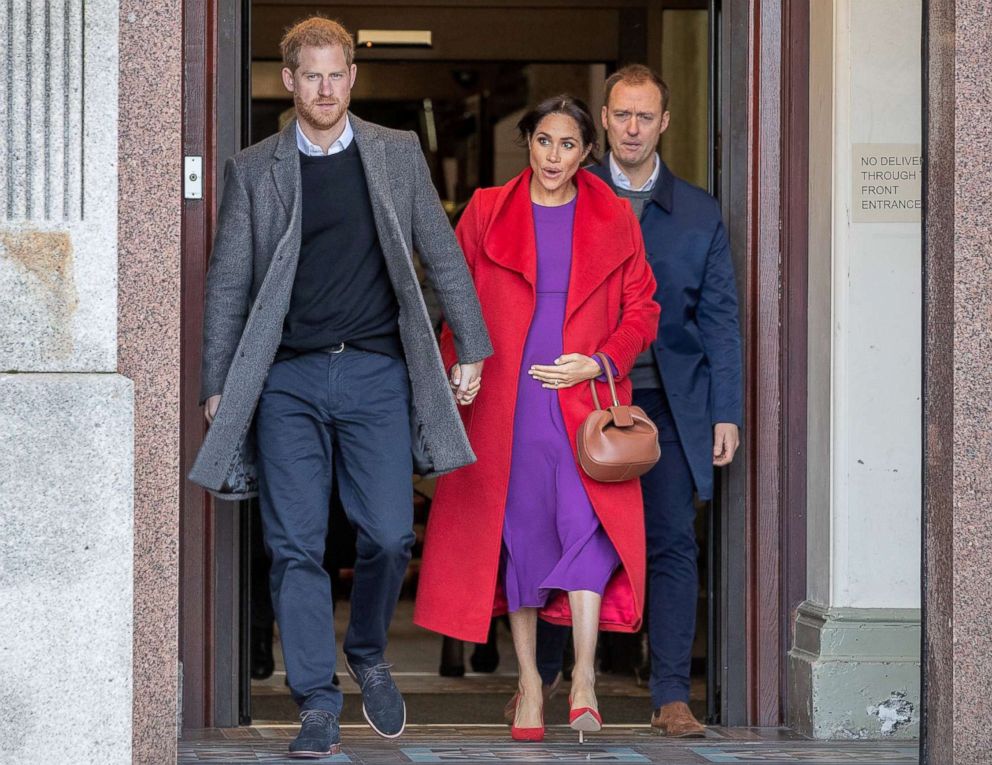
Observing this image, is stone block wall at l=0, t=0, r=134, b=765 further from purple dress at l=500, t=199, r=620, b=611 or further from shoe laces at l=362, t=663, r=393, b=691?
purple dress at l=500, t=199, r=620, b=611

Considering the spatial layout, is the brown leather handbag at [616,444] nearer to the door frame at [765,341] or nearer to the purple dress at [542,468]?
the purple dress at [542,468]

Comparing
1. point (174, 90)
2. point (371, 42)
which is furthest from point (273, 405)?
point (371, 42)

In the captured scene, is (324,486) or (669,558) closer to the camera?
(324,486)

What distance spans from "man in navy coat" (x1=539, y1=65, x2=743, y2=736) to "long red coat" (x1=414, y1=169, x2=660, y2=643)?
0.28 meters

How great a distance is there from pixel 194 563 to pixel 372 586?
2.61 ft

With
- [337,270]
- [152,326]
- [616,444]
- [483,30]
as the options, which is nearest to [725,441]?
[616,444]

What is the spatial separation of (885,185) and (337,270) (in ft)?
6.11

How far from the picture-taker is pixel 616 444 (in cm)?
553

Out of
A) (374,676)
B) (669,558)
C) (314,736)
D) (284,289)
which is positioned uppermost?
(284,289)

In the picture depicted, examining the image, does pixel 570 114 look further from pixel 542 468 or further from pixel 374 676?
pixel 374 676

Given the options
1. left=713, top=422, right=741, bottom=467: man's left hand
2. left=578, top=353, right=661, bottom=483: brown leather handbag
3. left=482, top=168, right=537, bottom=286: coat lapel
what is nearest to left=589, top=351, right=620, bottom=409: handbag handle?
left=578, top=353, right=661, bottom=483: brown leather handbag

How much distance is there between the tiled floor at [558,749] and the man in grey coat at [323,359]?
175 mm

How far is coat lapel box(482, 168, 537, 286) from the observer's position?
227 inches

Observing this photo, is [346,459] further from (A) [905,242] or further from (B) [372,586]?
(A) [905,242]
